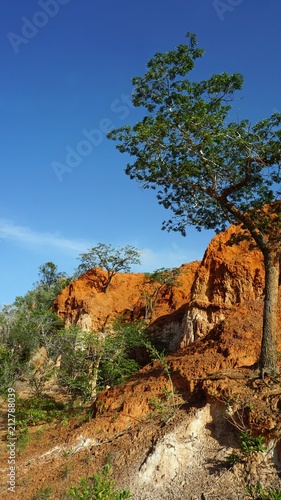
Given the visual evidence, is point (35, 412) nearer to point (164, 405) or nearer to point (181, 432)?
point (164, 405)

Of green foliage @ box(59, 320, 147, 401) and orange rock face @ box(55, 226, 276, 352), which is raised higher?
orange rock face @ box(55, 226, 276, 352)

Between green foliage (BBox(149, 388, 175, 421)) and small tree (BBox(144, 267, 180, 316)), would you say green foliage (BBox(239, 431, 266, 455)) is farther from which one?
small tree (BBox(144, 267, 180, 316))

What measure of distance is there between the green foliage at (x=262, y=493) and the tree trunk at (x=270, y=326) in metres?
2.46

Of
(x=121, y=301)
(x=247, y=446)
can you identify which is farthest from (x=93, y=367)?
(x=121, y=301)

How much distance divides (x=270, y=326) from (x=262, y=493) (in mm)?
3534

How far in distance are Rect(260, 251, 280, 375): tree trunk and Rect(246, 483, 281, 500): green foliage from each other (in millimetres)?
2460

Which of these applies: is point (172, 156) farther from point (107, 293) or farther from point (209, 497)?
point (107, 293)

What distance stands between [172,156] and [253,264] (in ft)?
38.1

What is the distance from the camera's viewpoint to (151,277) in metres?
32.3

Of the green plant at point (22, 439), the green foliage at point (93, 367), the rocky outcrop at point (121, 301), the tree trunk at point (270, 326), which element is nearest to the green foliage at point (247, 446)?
the tree trunk at point (270, 326)

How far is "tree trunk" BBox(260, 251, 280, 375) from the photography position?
332 inches

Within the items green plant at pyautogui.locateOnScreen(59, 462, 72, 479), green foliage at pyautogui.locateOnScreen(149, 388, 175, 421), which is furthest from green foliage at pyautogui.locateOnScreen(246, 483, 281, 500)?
green plant at pyautogui.locateOnScreen(59, 462, 72, 479)

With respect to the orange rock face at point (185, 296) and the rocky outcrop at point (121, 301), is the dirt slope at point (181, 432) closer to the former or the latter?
the orange rock face at point (185, 296)

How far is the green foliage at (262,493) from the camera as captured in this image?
5.94 metres
